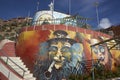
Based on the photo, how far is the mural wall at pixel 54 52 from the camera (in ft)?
63.0

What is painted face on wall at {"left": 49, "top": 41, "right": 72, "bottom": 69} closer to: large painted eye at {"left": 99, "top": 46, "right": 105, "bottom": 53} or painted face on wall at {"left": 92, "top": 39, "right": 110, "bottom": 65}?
painted face on wall at {"left": 92, "top": 39, "right": 110, "bottom": 65}

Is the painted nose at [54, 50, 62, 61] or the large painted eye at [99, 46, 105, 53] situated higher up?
the large painted eye at [99, 46, 105, 53]

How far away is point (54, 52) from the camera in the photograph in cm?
1931

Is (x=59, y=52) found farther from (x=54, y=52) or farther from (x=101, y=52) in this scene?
(x=101, y=52)

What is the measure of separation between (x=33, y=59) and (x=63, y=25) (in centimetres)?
429

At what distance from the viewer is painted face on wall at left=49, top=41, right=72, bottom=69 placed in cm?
1922

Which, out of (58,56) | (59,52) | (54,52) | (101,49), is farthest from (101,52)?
(54,52)

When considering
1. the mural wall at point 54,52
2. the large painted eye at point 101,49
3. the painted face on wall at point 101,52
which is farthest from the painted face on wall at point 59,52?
the large painted eye at point 101,49

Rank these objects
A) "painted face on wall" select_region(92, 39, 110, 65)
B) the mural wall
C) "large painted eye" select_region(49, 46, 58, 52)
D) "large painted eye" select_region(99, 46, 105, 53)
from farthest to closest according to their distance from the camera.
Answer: "large painted eye" select_region(99, 46, 105, 53), "painted face on wall" select_region(92, 39, 110, 65), "large painted eye" select_region(49, 46, 58, 52), the mural wall

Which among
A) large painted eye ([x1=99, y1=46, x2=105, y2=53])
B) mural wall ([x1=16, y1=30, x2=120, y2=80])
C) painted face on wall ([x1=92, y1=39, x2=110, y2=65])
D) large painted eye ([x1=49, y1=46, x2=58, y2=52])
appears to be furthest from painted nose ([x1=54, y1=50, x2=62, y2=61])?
large painted eye ([x1=99, y1=46, x2=105, y2=53])

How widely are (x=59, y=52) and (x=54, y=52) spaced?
0.44 metres

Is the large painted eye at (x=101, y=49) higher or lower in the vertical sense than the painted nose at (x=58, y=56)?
higher

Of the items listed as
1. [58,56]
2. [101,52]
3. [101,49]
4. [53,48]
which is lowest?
[58,56]

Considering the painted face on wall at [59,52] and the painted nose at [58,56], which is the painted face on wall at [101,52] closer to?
the painted face on wall at [59,52]
